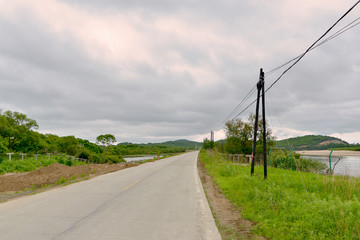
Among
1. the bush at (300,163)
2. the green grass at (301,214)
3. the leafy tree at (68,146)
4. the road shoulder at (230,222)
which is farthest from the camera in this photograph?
the leafy tree at (68,146)

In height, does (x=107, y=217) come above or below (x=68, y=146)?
below

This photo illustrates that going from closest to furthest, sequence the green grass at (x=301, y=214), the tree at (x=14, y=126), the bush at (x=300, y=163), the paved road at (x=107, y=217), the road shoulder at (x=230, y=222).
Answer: the paved road at (x=107, y=217) < the green grass at (x=301, y=214) < the road shoulder at (x=230, y=222) < the bush at (x=300, y=163) < the tree at (x=14, y=126)

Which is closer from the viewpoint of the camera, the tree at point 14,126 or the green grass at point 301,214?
the green grass at point 301,214

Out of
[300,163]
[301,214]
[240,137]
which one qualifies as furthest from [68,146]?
[301,214]

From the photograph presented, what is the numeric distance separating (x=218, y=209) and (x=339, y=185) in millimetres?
5756

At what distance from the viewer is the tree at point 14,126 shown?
40781 mm

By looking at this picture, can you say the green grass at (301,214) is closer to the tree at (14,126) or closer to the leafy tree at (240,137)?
the leafy tree at (240,137)

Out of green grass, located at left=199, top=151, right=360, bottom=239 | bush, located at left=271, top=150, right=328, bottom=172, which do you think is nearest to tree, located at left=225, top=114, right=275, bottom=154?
bush, located at left=271, top=150, right=328, bottom=172

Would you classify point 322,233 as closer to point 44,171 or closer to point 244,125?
point 44,171

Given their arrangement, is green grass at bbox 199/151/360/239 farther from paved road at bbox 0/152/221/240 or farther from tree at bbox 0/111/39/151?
tree at bbox 0/111/39/151

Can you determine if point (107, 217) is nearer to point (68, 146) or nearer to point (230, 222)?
point (230, 222)

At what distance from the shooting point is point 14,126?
43.1 meters

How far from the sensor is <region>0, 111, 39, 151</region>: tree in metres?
40.8

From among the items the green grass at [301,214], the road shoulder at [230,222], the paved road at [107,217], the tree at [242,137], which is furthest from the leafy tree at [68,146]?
the green grass at [301,214]
